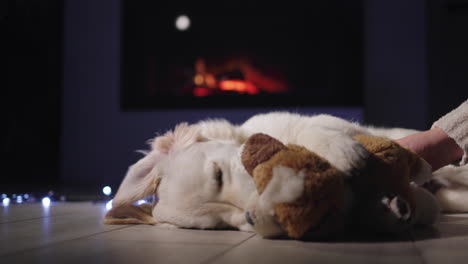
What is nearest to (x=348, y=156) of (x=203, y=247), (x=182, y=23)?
(x=203, y=247)

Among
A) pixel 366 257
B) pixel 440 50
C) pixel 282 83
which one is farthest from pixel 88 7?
pixel 366 257

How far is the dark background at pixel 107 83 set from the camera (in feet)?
14.4

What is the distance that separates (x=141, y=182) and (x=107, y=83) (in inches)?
136

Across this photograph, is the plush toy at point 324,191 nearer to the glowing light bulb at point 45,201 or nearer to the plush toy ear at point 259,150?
the plush toy ear at point 259,150

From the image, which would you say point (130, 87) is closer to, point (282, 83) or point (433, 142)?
point (282, 83)

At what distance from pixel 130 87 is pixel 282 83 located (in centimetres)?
155

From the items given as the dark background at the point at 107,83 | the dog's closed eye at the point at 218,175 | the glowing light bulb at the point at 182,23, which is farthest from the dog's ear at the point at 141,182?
the glowing light bulb at the point at 182,23

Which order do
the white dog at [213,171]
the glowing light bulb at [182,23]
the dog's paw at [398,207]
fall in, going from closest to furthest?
the dog's paw at [398,207], the white dog at [213,171], the glowing light bulb at [182,23]

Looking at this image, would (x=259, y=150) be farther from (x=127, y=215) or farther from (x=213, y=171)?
(x=127, y=215)

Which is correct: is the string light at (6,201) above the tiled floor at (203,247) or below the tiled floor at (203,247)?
below

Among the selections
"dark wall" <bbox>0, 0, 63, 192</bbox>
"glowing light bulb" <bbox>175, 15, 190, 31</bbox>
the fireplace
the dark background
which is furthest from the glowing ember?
"dark wall" <bbox>0, 0, 63, 192</bbox>

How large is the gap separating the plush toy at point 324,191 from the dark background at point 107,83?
3.14 metres

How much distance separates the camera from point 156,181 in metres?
1.67

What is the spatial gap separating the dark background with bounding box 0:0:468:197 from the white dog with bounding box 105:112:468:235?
2532mm
